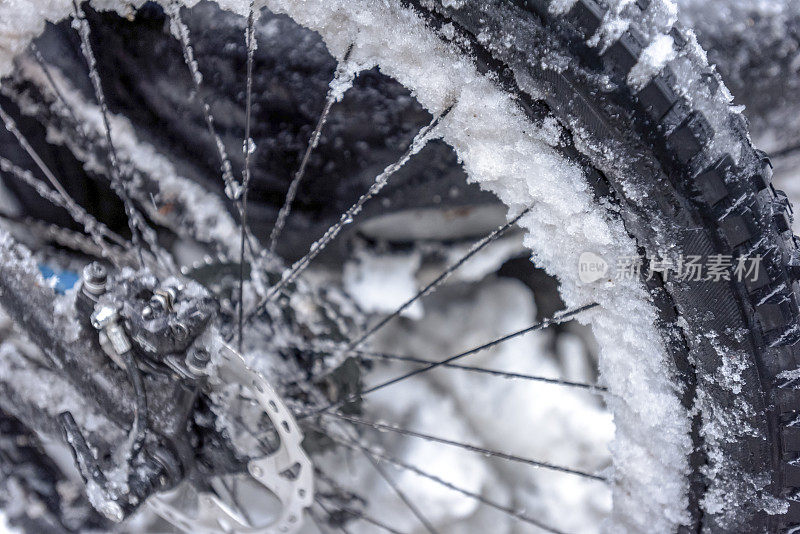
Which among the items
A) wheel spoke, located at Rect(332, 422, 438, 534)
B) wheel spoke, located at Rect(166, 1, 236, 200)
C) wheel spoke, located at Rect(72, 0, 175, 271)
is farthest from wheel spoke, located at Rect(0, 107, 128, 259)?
wheel spoke, located at Rect(332, 422, 438, 534)

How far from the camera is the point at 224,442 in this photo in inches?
32.9

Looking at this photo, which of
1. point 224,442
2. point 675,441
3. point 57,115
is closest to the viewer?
point 675,441

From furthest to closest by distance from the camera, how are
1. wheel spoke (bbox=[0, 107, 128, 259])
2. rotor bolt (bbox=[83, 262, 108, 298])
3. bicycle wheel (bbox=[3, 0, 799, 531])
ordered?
wheel spoke (bbox=[0, 107, 128, 259]) < rotor bolt (bbox=[83, 262, 108, 298]) < bicycle wheel (bbox=[3, 0, 799, 531])

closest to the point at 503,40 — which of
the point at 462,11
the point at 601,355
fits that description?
the point at 462,11

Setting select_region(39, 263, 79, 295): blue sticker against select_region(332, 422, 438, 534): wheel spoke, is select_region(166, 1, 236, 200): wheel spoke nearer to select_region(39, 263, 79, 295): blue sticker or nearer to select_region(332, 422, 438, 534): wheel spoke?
select_region(39, 263, 79, 295): blue sticker

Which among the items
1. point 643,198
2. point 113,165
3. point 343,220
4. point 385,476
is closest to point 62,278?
point 113,165

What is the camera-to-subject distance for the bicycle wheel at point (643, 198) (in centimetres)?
55

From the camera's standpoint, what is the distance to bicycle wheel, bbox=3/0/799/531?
1.82 feet

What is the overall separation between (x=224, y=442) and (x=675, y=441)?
1.70 ft

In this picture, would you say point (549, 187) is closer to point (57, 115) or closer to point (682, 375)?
point (682, 375)

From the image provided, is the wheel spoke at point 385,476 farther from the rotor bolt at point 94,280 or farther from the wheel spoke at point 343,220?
the rotor bolt at point 94,280

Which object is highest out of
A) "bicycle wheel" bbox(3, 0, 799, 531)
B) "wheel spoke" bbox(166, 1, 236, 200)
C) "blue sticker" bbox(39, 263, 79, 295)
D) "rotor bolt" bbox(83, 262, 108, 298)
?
"wheel spoke" bbox(166, 1, 236, 200)

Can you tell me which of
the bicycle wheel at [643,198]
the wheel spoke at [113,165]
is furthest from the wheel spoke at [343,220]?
the wheel spoke at [113,165]

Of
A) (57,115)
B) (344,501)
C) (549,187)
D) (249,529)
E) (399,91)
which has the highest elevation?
(399,91)
